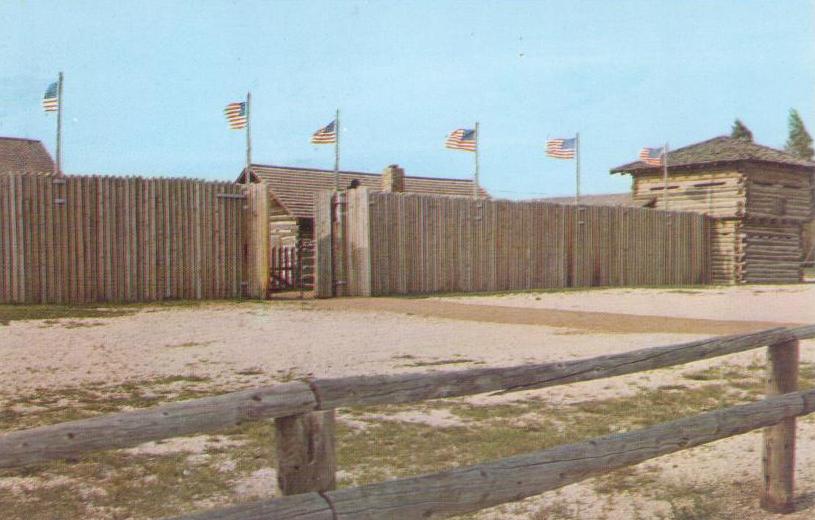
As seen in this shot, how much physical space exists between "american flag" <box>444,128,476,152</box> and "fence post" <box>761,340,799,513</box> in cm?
2133

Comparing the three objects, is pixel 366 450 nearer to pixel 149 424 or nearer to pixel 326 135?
pixel 149 424

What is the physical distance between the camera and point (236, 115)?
894 inches

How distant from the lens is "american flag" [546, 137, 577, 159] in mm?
28328

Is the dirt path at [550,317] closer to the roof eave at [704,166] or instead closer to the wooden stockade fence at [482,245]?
the wooden stockade fence at [482,245]

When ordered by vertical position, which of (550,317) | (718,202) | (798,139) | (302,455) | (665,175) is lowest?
(550,317)

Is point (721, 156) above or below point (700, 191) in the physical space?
above

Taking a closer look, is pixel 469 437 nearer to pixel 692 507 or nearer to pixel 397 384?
pixel 692 507

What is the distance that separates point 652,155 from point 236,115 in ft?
53.6

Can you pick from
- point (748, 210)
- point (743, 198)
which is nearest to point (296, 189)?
point (743, 198)

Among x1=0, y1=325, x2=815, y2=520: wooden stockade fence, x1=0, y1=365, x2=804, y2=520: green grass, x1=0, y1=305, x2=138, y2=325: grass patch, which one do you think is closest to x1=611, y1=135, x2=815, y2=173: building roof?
x1=0, y1=305, x2=138, y2=325: grass patch

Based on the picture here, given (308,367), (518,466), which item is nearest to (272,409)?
(518,466)

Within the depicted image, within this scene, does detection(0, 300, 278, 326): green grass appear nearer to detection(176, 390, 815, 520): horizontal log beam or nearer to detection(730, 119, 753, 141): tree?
detection(176, 390, 815, 520): horizontal log beam

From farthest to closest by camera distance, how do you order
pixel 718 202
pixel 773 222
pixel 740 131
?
pixel 740 131 → pixel 773 222 → pixel 718 202

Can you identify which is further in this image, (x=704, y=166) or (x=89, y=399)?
(x=704, y=166)
